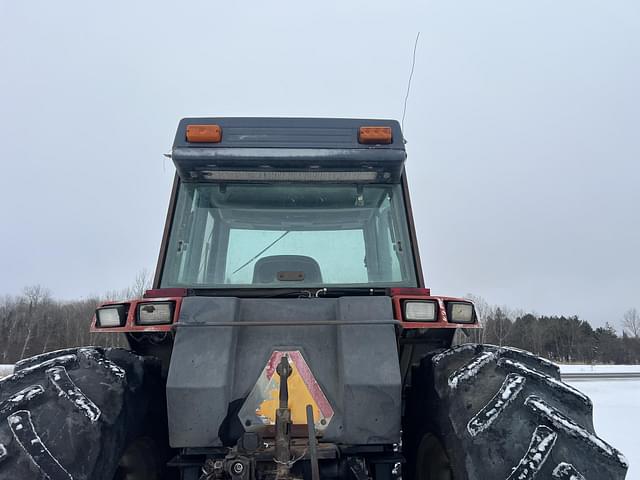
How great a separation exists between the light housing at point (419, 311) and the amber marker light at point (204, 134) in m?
1.37

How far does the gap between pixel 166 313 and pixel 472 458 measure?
4.79ft

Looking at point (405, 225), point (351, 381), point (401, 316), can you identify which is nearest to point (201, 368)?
point (351, 381)

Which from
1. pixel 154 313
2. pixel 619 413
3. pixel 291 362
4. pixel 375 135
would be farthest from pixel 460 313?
pixel 619 413

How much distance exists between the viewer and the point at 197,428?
211 cm

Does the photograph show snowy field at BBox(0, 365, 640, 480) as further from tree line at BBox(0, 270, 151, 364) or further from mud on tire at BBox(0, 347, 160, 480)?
tree line at BBox(0, 270, 151, 364)

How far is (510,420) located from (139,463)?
5.76 feet

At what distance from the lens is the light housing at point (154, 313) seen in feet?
7.82

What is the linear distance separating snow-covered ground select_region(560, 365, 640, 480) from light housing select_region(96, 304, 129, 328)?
6127mm

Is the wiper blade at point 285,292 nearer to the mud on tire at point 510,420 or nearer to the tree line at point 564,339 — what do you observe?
the mud on tire at point 510,420

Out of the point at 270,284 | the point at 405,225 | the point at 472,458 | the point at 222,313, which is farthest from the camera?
the point at 405,225

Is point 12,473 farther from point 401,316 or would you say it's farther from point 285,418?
point 401,316

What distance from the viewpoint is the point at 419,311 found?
2.40 meters

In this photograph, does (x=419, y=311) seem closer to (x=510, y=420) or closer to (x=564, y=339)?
(x=510, y=420)

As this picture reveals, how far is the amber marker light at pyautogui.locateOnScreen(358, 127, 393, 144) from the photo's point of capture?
283 cm
